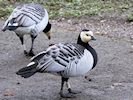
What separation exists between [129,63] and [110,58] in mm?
475

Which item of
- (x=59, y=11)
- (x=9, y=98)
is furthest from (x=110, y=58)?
(x=59, y=11)

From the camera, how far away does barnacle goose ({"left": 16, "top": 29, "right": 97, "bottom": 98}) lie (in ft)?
19.1

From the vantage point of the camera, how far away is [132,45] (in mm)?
9039

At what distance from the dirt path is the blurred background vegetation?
0.46 metres

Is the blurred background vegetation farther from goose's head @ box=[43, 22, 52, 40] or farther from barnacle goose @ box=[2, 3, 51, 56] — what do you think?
barnacle goose @ box=[2, 3, 51, 56]

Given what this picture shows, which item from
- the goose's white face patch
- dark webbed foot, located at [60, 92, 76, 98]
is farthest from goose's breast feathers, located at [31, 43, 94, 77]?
dark webbed foot, located at [60, 92, 76, 98]

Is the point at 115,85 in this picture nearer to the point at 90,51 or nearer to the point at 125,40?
the point at 90,51

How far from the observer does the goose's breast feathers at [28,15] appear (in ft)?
26.1

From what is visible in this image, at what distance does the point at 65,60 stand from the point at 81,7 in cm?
637

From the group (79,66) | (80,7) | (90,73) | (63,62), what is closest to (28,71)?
(63,62)

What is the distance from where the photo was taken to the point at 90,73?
293 inches

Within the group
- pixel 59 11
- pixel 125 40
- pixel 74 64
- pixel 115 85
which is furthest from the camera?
pixel 59 11

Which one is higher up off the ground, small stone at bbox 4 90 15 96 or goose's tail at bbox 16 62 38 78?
goose's tail at bbox 16 62 38 78

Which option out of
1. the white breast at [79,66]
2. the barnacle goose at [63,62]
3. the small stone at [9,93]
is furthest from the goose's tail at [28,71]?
the small stone at [9,93]
